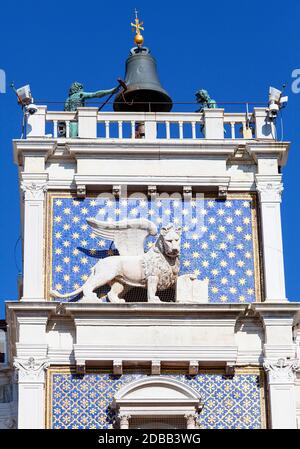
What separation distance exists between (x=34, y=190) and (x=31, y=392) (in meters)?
3.36

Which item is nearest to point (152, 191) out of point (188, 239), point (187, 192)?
point (187, 192)

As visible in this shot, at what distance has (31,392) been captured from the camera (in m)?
28.6

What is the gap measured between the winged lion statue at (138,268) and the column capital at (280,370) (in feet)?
6.39

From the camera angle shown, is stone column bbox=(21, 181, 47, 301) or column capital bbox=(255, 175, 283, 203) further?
column capital bbox=(255, 175, 283, 203)

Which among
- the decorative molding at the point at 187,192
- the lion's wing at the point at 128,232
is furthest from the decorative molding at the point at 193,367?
the decorative molding at the point at 187,192

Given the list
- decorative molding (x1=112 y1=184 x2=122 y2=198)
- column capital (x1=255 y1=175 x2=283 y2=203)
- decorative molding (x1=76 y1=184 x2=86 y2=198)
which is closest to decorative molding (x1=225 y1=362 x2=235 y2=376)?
column capital (x1=255 y1=175 x2=283 y2=203)

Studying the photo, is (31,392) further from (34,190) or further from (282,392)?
(282,392)

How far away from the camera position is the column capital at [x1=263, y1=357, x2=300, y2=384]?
28891mm

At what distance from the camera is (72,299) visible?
29.3 m

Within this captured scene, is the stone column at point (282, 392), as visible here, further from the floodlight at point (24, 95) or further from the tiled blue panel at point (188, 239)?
the floodlight at point (24, 95)

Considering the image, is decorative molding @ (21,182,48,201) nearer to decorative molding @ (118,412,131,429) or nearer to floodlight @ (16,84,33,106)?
floodlight @ (16,84,33,106)

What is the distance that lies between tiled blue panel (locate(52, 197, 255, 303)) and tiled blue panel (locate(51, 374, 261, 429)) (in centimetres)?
134
